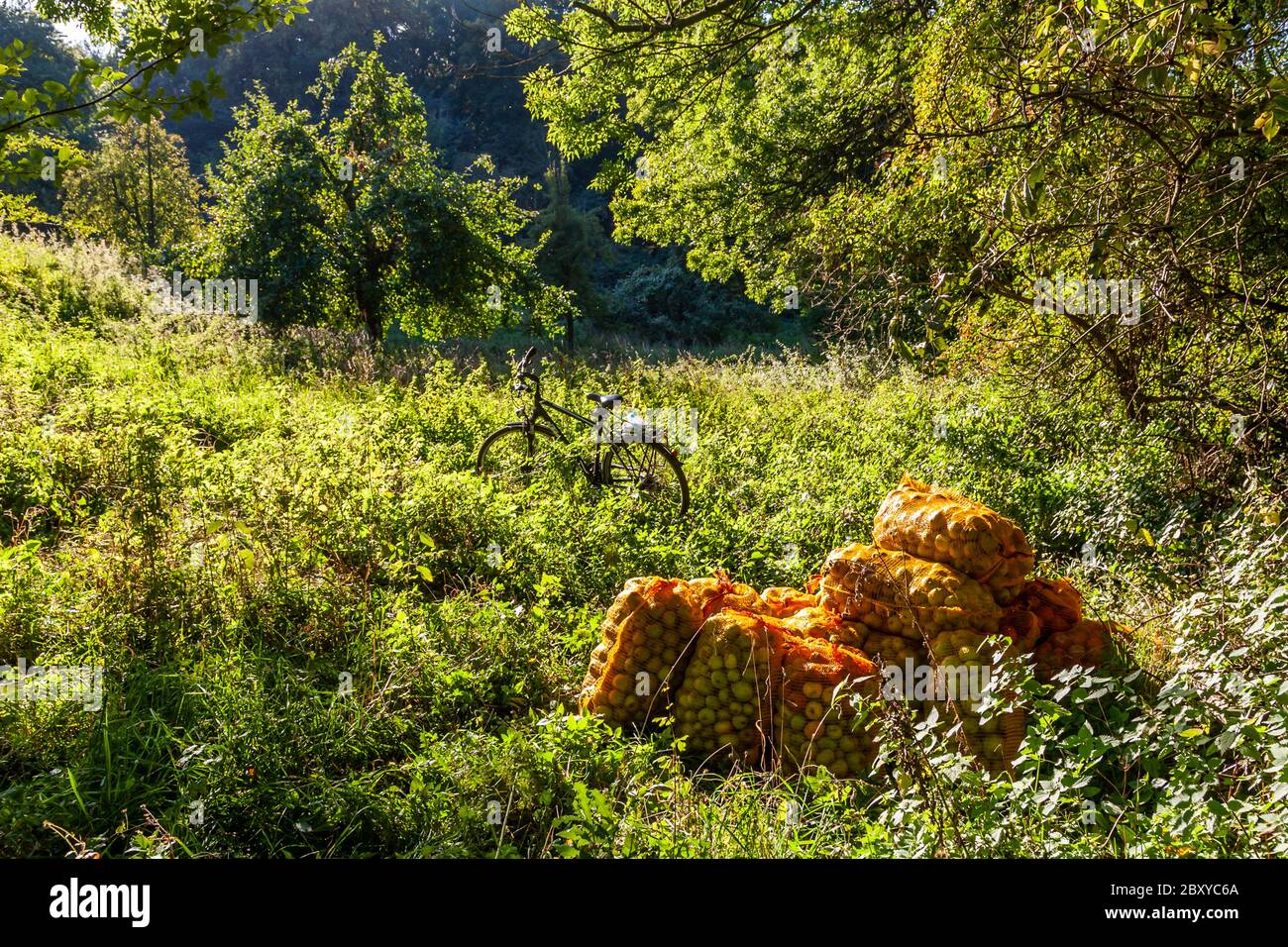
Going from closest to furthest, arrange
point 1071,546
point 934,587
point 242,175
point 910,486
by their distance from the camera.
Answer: point 934,587 < point 910,486 < point 1071,546 < point 242,175

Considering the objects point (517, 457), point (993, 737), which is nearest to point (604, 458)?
point (517, 457)

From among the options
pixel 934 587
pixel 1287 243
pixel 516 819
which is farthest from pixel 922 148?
pixel 516 819

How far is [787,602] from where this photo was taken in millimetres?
4199

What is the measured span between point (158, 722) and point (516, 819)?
61.6 inches

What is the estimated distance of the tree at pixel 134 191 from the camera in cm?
2681

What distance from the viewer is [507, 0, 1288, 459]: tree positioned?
3627 millimetres

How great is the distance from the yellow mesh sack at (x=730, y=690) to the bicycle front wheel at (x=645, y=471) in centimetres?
332

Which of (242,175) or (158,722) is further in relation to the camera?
(242,175)

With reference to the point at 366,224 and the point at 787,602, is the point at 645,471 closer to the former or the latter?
the point at 787,602
